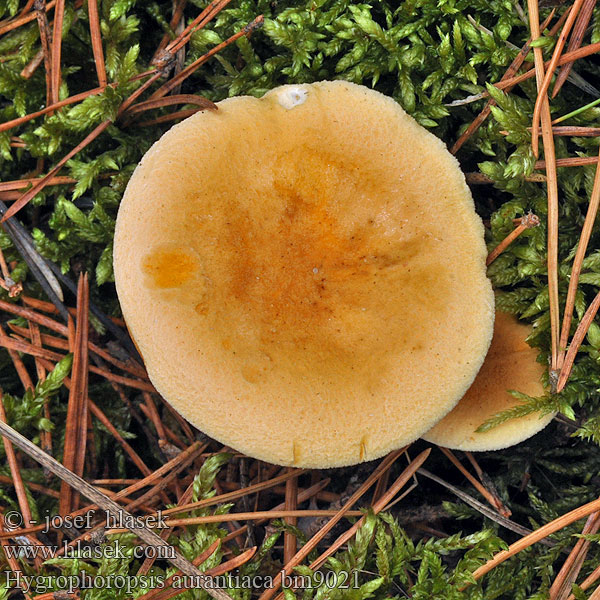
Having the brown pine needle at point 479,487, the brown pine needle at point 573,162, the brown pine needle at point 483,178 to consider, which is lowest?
the brown pine needle at point 479,487

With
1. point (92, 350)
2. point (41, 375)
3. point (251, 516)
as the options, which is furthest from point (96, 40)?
A: point (251, 516)

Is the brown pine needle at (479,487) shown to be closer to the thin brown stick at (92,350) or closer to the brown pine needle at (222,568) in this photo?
the brown pine needle at (222,568)

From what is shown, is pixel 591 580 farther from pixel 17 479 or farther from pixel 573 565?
pixel 17 479

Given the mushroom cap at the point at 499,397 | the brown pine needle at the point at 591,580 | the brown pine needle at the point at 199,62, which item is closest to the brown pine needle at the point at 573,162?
the mushroom cap at the point at 499,397

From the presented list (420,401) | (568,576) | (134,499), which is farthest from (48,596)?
(568,576)

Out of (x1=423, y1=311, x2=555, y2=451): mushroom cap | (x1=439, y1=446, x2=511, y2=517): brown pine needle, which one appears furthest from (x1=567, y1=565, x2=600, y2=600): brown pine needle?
(x1=423, y1=311, x2=555, y2=451): mushroom cap

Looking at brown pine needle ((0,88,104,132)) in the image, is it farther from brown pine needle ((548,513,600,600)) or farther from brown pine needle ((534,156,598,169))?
brown pine needle ((548,513,600,600))

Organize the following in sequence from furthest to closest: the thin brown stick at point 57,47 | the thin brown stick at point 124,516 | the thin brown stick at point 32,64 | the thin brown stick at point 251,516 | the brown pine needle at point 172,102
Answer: the thin brown stick at point 32,64 → the thin brown stick at point 57,47 → the thin brown stick at point 251,516 → the brown pine needle at point 172,102 → the thin brown stick at point 124,516
